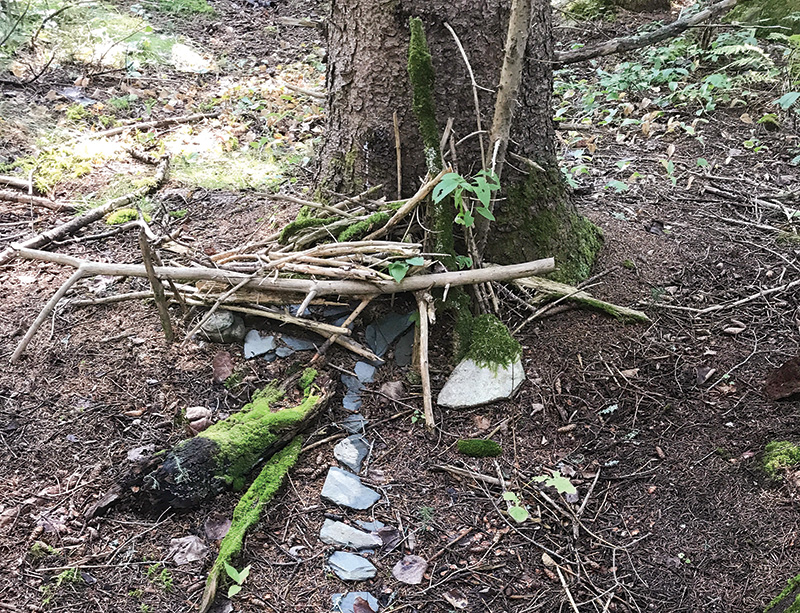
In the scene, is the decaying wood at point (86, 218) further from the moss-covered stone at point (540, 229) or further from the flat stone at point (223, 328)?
the moss-covered stone at point (540, 229)

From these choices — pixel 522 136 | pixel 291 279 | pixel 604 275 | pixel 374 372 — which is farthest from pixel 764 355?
pixel 291 279

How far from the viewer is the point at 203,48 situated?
780 centimetres

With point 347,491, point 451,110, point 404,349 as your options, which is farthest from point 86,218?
point 347,491

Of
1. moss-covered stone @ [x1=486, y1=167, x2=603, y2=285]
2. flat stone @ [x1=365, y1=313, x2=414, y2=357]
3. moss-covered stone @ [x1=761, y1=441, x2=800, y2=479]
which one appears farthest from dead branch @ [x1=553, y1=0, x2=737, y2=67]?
moss-covered stone @ [x1=761, y1=441, x2=800, y2=479]

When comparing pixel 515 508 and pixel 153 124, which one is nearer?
pixel 515 508

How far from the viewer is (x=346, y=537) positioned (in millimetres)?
2395

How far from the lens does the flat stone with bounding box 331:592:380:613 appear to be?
2.16 meters

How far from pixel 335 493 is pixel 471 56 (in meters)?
2.19

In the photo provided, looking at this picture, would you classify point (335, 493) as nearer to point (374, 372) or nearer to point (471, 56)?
point (374, 372)

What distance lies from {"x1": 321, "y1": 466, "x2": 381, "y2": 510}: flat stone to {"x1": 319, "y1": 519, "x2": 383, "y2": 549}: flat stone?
10 centimetres

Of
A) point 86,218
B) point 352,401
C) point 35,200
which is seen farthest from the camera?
point 35,200

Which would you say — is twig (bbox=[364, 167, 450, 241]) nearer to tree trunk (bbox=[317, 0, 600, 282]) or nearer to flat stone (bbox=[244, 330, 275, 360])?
tree trunk (bbox=[317, 0, 600, 282])

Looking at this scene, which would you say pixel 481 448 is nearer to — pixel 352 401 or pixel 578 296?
pixel 352 401

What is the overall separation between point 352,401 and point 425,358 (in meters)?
0.43
